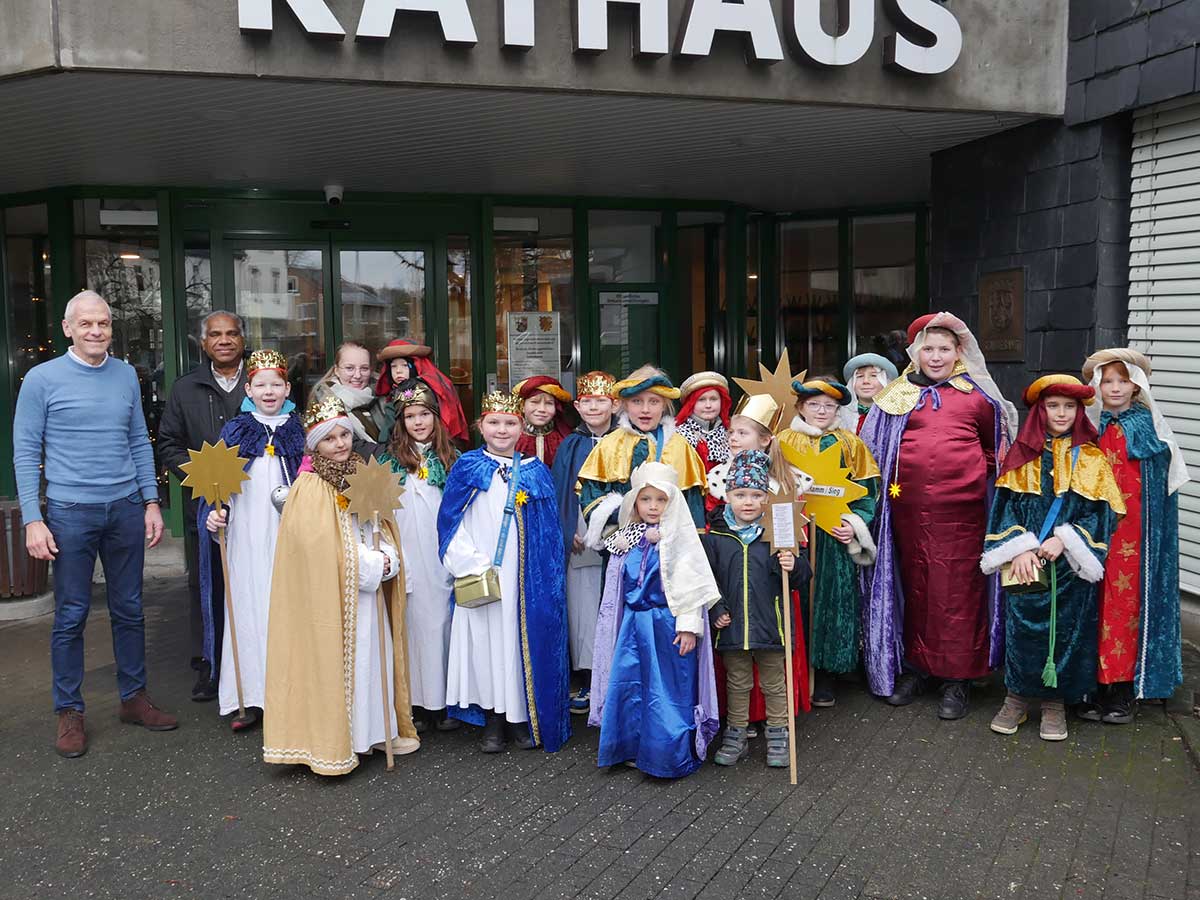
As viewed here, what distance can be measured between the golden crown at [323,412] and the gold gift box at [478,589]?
0.91 m

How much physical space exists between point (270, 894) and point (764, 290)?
883 centimetres

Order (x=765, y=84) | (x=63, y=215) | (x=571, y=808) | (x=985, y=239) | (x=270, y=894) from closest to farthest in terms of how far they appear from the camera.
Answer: (x=270, y=894), (x=571, y=808), (x=765, y=84), (x=985, y=239), (x=63, y=215)

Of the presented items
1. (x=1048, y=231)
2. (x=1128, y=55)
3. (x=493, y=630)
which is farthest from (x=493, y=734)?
(x=1128, y=55)

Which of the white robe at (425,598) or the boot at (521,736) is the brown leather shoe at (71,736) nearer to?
the white robe at (425,598)

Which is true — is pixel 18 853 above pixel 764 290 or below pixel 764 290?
below

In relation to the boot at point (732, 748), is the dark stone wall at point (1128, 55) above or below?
above

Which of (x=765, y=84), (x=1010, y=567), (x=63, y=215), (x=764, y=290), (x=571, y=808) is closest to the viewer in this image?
(x=571, y=808)

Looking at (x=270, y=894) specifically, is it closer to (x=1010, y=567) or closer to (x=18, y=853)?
(x=18, y=853)

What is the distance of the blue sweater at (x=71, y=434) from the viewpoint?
15.2ft

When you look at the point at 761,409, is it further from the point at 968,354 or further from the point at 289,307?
the point at 289,307

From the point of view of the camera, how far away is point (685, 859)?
3.70 m

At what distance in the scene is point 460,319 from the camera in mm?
9867

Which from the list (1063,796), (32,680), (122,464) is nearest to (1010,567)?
(1063,796)

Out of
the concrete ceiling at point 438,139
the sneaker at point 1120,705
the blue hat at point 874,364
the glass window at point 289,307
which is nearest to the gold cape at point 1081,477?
the sneaker at point 1120,705
